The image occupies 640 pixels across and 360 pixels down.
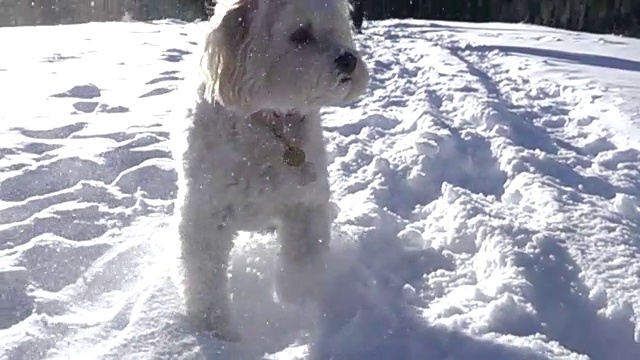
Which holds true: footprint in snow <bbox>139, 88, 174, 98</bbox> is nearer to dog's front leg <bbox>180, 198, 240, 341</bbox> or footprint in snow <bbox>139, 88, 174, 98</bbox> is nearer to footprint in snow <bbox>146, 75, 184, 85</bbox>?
footprint in snow <bbox>146, 75, 184, 85</bbox>

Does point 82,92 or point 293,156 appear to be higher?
point 293,156

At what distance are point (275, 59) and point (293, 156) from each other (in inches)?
18.5

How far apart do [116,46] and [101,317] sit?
957 centimetres

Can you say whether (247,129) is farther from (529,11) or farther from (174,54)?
(529,11)

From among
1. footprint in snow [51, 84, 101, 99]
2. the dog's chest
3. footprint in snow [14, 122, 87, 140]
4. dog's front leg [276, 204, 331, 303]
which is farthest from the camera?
footprint in snow [51, 84, 101, 99]

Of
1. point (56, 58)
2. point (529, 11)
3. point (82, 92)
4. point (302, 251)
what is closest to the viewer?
point (302, 251)

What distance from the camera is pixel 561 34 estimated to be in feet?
47.6

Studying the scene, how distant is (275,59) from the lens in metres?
3.67

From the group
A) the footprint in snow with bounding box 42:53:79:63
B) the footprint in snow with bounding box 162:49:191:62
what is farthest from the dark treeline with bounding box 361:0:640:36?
the footprint in snow with bounding box 42:53:79:63

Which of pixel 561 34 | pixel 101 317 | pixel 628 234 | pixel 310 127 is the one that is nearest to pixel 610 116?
pixel 628 234

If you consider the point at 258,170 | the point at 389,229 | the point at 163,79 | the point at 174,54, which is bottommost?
the point at 389,229

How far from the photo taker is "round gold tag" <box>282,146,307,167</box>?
3.65 meters

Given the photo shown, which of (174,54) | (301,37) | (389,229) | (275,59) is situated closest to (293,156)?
(275,59)

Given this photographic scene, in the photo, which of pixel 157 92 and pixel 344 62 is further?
pixel 157 92
